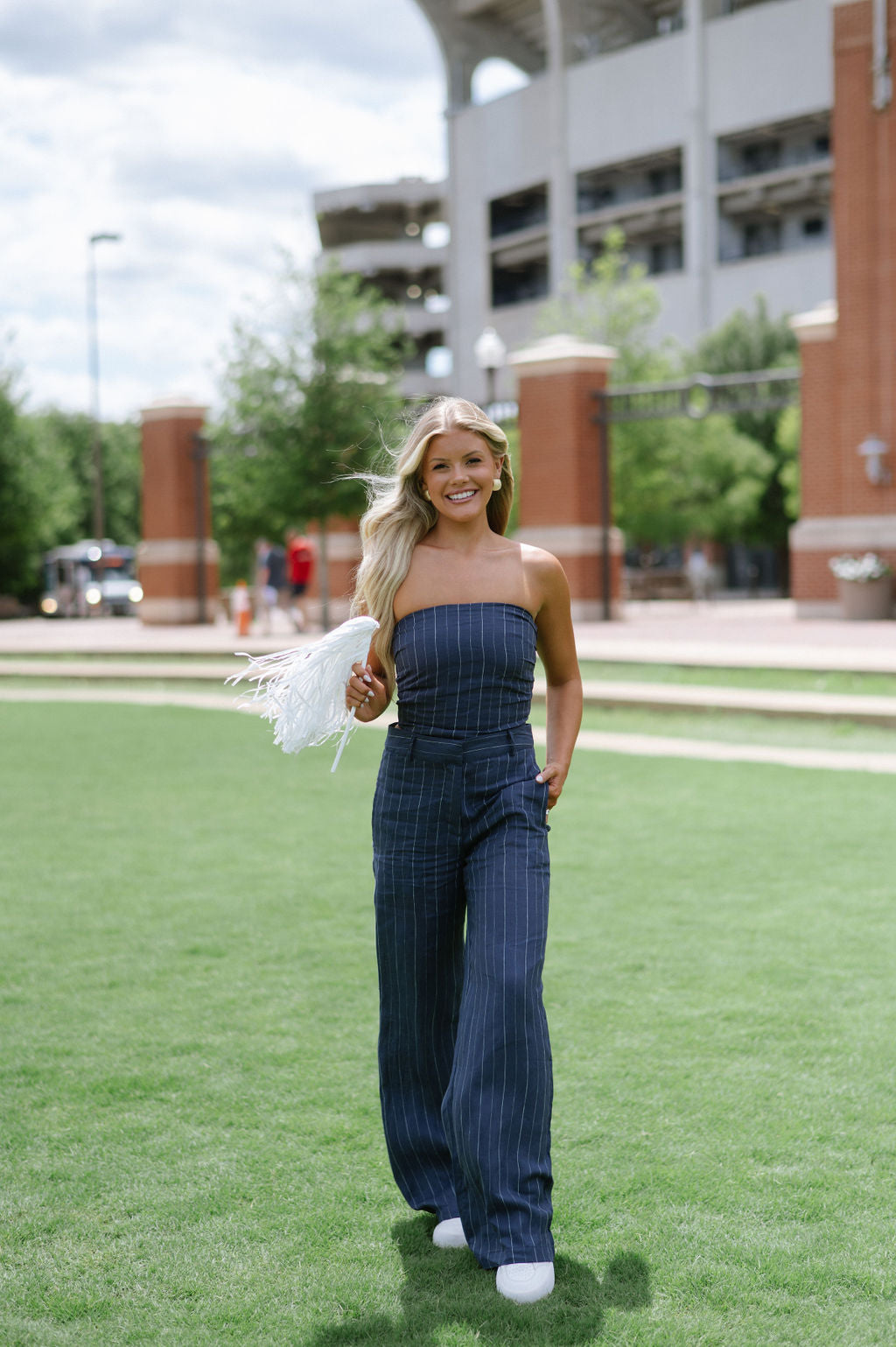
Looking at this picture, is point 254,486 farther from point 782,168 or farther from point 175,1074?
point 782,168

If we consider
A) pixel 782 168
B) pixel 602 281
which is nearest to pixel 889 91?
pixel 602 281

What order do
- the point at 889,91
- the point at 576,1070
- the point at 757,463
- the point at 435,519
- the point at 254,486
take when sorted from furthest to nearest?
the point at 757,463 → the point at 254,486 → the point at 889,91 → the point at 576,1070 → the point at 435,519

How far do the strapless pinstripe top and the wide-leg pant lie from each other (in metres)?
0.04

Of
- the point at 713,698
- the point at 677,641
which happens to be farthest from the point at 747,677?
the point at 677,641

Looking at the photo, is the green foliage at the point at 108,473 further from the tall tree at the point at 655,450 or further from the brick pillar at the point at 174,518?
the brick pillar at the point at 174,518

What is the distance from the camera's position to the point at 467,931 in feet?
10.3

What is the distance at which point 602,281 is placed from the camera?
42.7 meters

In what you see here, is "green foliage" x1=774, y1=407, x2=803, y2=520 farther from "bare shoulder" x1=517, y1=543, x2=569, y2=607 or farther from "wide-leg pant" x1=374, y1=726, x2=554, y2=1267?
"wide-leg pant" x1=374, y1=726, x2=554, y2=1267

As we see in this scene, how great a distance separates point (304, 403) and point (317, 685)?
23.2 m

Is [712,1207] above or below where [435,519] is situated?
below

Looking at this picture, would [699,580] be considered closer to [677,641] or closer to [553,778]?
[677,641]

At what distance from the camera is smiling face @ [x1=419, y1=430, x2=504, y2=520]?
321cm

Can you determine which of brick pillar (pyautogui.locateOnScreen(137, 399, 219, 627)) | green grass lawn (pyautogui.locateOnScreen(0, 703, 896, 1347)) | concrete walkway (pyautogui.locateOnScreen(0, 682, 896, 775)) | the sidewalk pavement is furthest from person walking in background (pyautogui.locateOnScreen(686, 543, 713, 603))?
green grass lawn (pyautogui.locateOnScreen(0, 703, 896, 1347))

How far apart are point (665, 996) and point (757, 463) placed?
43.3 m
